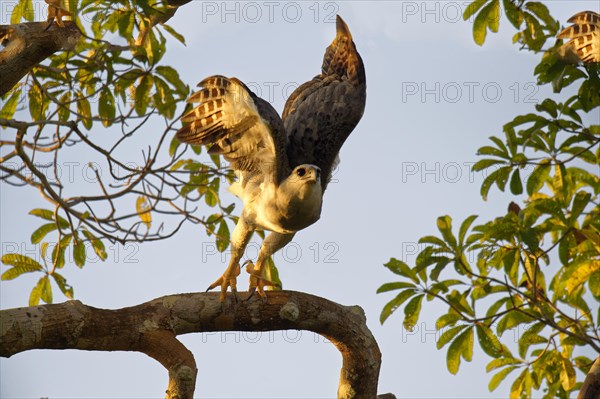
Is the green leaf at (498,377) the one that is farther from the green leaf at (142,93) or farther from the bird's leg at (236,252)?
the green leaf at (142,93)

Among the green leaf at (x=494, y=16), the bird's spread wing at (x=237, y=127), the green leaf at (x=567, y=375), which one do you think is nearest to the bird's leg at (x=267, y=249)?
the bird's spread wing at (x=237, y=127)

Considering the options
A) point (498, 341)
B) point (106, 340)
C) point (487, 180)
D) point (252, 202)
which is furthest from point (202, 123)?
point (498, 341)

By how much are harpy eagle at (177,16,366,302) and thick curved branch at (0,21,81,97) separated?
814 mm

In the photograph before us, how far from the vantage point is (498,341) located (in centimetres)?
542

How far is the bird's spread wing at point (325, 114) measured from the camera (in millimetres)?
5191

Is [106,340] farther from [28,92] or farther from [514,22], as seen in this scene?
[514,22]

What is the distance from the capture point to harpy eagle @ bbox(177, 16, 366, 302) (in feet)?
15.5

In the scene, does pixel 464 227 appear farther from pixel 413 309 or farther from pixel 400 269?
pixel 413 309

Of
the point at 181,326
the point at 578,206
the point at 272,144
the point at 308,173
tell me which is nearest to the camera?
the point at 181,326

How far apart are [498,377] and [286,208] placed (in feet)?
7.06

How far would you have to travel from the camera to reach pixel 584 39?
531 centimetres

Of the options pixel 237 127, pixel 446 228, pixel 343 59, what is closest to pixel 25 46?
pixel 237 127

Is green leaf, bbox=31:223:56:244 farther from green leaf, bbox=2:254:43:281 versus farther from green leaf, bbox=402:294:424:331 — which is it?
green leaf, bbox=402:294:424:331

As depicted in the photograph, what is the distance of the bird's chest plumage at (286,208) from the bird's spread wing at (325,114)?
13.3 inches
